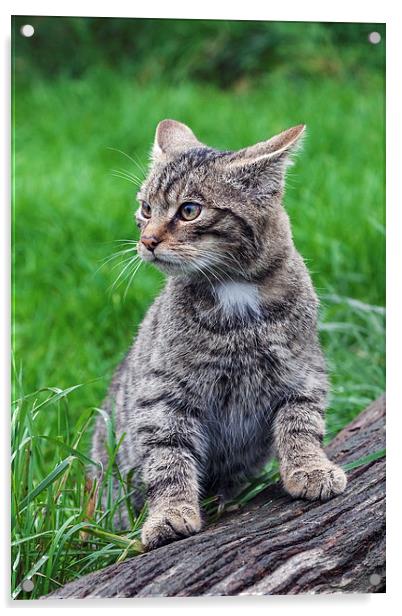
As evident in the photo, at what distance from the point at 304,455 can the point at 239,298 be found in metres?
0.44

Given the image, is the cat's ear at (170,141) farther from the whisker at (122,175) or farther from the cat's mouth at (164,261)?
the cat's mouth at (164,261)

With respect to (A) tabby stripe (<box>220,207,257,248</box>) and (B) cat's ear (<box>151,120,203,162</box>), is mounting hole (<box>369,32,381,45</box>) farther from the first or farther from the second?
(A) tabby stripe (<box>220,207,257,248</box>)

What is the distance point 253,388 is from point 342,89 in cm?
140

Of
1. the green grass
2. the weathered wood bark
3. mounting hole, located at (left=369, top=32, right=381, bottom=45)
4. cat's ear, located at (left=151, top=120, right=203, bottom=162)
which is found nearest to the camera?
the weathered wood bark

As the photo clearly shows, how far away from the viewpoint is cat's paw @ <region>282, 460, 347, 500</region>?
2.55 meters

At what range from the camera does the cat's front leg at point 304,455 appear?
2.56 metres

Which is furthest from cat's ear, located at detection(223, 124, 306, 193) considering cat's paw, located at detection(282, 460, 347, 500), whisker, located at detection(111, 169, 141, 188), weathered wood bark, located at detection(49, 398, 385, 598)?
weathered wood bark, located at detection(49, 398, 385, 598)

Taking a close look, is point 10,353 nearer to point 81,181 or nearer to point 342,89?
point 81,181

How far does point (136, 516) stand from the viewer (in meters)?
2.79

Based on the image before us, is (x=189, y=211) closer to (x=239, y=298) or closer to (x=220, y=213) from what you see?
(x=220, y=213)

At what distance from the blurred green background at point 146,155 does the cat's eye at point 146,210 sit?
21.6 inches
